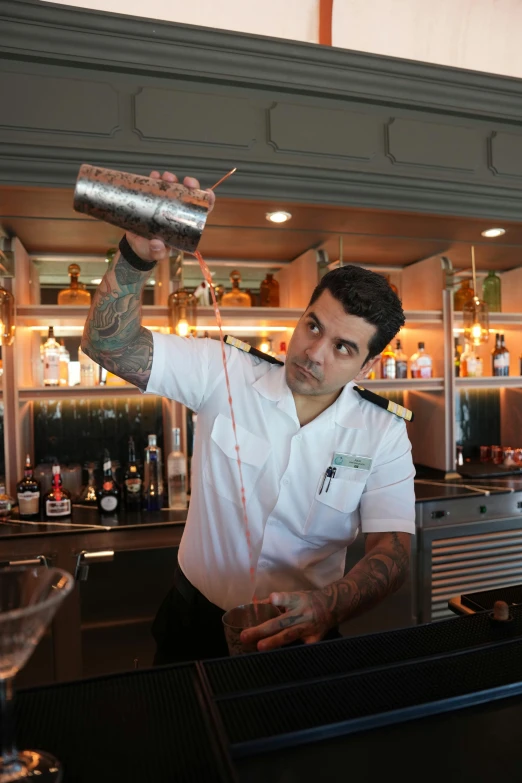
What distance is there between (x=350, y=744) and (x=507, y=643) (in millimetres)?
390

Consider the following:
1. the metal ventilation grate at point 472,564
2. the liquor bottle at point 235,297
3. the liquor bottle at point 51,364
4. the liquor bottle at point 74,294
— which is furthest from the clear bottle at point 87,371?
the metal ventilation grate at point 472,564

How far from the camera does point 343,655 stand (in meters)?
0.85

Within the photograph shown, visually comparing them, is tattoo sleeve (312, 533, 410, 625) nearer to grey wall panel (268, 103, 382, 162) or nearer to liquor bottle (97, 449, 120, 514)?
liquor bottle (97, 449, 120, 514)

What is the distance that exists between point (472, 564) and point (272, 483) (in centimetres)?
199

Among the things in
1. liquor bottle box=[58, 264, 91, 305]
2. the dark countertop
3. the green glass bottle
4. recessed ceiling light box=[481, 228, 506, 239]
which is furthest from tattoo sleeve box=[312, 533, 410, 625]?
the green glass bottle

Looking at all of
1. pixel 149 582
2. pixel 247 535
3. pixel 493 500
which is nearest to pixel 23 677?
pixel 149 582

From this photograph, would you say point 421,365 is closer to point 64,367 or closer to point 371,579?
point 64,367

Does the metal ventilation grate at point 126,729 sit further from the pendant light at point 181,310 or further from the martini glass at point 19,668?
the pendant light at point 181,310

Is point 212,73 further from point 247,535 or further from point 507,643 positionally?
point 507,643

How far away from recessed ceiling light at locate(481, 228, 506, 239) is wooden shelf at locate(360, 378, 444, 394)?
0.91m

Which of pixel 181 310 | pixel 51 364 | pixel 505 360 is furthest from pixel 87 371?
pixel 505 360

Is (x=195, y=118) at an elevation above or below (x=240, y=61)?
below

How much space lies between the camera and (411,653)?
2.81 ft

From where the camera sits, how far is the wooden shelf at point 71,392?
8.91ft
